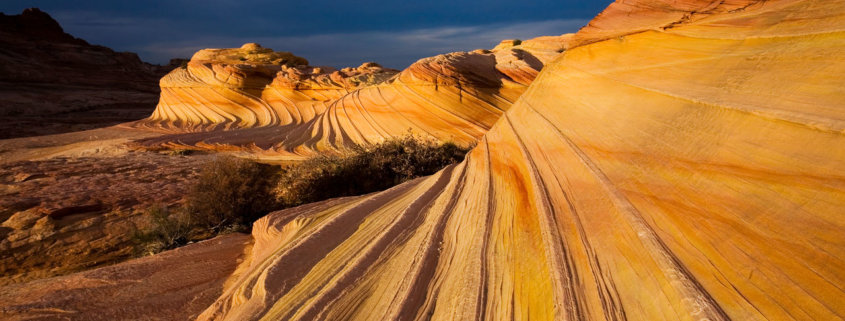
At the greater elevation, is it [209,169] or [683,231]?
[683,231]

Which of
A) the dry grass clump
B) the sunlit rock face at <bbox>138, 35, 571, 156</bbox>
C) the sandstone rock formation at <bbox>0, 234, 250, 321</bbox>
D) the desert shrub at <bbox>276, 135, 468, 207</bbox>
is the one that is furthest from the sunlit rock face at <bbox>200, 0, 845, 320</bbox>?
the sunlit rock face at <bbox>138, 35, 571, 156</bbox>

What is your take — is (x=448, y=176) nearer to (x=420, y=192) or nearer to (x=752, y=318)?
(x=420, y=192)

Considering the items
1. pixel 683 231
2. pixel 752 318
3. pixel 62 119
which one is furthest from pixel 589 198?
pixel 62 119

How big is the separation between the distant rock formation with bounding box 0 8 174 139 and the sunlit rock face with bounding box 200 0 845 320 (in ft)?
70.3

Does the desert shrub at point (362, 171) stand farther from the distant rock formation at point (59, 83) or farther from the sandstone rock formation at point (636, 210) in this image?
the distant rock formation at point (59, 83)

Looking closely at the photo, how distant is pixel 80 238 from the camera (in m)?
5.58

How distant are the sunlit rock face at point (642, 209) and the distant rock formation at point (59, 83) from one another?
21.4m

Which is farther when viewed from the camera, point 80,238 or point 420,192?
point 80,238

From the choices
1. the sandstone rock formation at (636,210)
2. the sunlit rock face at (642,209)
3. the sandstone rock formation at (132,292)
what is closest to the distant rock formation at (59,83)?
the sandstone rock formation at (132,292)

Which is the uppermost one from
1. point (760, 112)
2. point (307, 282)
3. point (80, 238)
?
point (760, 112)

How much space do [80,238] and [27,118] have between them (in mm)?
23043

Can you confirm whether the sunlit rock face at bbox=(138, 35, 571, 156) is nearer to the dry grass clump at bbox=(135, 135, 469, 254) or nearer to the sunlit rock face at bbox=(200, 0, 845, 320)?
the dry grass clump at bbox=(135, 135, 469, 254)

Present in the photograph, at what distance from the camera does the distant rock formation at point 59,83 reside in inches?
869

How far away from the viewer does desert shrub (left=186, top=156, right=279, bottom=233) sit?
601 cm
